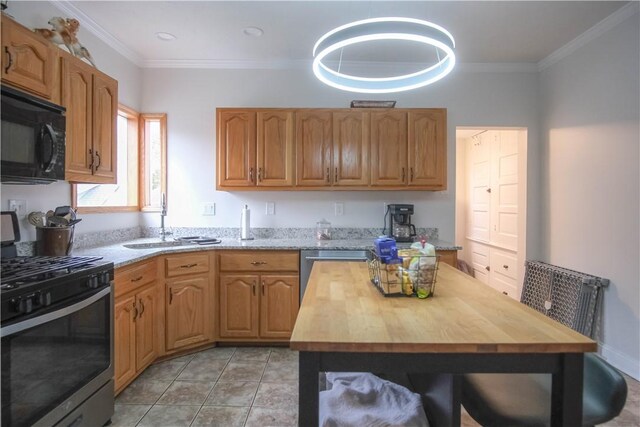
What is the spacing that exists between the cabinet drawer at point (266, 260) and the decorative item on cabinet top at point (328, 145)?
2.23 ft

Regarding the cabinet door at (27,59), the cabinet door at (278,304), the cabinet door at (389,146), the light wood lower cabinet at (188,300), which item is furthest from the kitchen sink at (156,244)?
the cabinet door at (389,146)

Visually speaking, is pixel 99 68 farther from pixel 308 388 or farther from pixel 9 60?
pixel 308 388

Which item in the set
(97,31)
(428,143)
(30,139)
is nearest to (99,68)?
(97,31)

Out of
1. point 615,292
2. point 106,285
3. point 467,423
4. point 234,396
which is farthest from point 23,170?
point 615,292

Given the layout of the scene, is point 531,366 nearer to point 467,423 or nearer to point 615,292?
point 467,423

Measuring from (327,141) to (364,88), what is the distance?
1.16m

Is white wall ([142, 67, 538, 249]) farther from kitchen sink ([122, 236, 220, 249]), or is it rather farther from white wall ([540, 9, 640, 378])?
white wall ([540, 9, 640, 378])

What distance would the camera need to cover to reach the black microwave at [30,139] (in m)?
1.60

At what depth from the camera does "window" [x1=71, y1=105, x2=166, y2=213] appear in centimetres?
326

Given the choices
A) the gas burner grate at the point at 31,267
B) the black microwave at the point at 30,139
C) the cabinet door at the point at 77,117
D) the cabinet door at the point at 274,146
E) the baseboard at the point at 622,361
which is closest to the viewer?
the gas burner grate at the point at 31,267

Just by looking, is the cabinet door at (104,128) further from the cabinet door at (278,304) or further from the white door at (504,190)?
the white door at (504,190)

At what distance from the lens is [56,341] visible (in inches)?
60.4

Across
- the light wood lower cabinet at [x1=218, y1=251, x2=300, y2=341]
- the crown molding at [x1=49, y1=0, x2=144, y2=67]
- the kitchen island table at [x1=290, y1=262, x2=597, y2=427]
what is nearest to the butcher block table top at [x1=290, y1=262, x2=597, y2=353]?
the kitchen island table at [x1=290, y1=262, x2=597, y2=427]

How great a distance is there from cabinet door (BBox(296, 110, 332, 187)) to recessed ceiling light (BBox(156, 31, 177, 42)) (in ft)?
4.08
